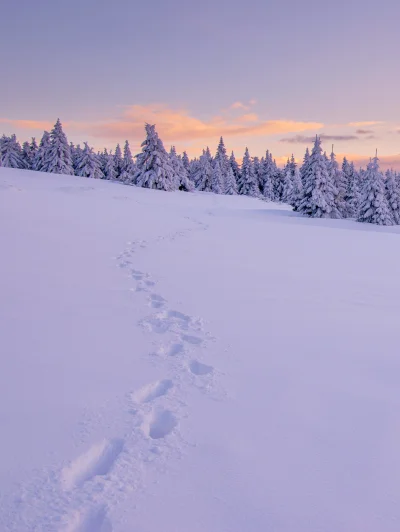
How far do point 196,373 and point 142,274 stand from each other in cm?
355

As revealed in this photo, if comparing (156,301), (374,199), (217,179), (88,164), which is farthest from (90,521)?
(217,179)

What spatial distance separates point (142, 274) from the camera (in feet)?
22.7

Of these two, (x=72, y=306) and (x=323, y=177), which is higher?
(x=323, y=177)

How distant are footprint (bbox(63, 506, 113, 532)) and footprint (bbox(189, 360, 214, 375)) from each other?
168 cm

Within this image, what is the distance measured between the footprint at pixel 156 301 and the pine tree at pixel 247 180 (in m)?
61.6

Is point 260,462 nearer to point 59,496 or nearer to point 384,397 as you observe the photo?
point 59,496

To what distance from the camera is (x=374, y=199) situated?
36938mm

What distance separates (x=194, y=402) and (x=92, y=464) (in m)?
0.93

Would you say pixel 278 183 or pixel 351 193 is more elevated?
pixel 278 183

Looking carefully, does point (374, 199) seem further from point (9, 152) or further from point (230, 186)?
point (9, 152)

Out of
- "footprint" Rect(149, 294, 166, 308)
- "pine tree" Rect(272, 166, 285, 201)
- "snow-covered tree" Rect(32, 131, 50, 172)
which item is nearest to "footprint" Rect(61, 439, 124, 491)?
"footprint" Rect(149, 294, 166, 308)

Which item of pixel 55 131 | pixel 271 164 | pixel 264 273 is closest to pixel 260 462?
pixel 264 273

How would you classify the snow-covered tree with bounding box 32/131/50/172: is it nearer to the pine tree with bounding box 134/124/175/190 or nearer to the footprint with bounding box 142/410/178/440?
the pine tree with bounding box 134/124/175/190

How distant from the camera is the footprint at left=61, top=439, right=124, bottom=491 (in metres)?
2.27
